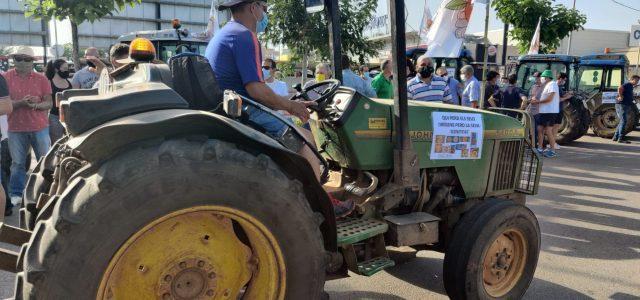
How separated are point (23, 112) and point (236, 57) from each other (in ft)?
14.1

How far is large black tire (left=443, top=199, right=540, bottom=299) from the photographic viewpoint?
10.7 feet

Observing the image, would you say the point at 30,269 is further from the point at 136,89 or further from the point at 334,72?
the point at 334,72

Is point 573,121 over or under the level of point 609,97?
under

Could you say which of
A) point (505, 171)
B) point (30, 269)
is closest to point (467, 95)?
point (505, 171)

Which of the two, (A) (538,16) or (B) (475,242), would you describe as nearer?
(B) (475,242)

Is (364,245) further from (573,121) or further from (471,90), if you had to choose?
(573,121)

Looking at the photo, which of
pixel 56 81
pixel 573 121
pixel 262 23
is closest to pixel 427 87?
pixel 262 23

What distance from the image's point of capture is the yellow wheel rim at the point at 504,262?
11.3 ft

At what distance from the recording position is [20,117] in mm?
5824

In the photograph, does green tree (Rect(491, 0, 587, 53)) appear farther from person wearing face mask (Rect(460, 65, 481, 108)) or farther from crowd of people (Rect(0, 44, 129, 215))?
crowd of people (Rect(0, 44, 129, 215))

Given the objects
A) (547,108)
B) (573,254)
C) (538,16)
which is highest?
(538,16)

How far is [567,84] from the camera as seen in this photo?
13.4 metres

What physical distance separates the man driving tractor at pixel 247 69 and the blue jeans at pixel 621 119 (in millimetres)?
12473

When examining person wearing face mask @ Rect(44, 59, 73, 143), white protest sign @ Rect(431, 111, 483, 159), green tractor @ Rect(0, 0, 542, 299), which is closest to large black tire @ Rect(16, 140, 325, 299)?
green tractor @ Rect(0, 0, 542, 299)
